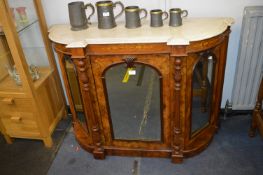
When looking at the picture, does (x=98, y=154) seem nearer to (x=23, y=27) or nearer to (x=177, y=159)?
(x=177, y=159)

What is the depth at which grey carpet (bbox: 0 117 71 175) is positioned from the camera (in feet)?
6.18

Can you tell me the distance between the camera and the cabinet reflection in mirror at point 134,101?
1599mm

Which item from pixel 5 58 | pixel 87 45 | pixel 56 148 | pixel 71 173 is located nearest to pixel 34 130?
pixel 56 148

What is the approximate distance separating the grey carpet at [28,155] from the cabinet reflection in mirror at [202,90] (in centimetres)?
108

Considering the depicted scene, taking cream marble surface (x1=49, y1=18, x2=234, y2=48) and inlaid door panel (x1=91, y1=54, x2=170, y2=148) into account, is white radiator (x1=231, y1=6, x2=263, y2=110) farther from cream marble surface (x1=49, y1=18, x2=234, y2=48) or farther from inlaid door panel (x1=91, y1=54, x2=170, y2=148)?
inlaid door panel (x1=91, y1=54, x2=170, y2=148)

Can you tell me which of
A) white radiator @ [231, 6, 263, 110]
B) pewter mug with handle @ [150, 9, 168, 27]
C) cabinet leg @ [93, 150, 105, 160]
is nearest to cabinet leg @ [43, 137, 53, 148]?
cabinet leg @ [93, 150, 105, 160]

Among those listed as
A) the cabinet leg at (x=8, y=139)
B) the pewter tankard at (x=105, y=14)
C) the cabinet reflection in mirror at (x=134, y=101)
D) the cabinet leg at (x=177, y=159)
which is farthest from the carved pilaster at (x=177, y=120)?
the cabinet leg at (x=8, y=139)

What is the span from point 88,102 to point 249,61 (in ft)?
3.95

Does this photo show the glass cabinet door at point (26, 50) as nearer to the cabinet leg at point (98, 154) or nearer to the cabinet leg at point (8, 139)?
the cabinet leg at point (8, 139)

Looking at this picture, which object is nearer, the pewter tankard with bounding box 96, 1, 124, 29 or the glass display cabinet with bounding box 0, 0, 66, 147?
the pewter tankard with bounding box 96, 1, 124, 29

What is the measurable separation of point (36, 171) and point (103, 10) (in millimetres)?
1215

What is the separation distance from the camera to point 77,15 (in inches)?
64.5

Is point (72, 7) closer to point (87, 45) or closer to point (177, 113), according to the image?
point (87, 45)

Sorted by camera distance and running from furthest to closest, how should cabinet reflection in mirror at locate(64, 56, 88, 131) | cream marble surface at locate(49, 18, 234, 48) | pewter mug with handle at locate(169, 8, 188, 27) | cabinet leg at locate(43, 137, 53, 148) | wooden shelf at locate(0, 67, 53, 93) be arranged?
cabinet leg at locate(43, 137, 53, 148) → wooden shelf at locate(0, 67, 53, 93) → cabinet reflection in mirror at locate(64, 56, 88, 131) → pewter mug with handle at locate(169, 8, 188, 27) → cream marble surface at locate(49, 18, 234, 48)
